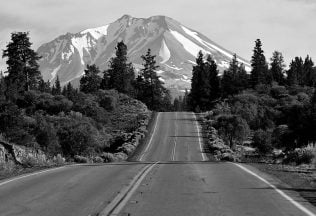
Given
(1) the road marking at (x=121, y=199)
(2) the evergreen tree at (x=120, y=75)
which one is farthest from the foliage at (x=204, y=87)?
(1) the road marking at (x=121, y=199)

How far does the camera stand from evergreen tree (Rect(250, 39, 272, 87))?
402 feet

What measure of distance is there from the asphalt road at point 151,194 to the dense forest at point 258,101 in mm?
36716

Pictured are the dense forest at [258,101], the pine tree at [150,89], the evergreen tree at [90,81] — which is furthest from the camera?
the evergreen tree at [90,81]

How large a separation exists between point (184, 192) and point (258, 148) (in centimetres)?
6024

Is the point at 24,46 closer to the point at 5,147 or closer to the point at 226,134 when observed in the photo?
the point at 226,134

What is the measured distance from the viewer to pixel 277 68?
137 meters

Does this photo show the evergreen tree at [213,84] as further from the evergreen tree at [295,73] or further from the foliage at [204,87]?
the evergreen tree at [295,73]

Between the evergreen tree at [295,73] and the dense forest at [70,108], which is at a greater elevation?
the evergreen tree at [295,73]

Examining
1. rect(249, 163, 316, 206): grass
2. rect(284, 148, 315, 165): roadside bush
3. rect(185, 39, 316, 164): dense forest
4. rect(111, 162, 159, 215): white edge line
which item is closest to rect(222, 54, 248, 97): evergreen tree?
rect(185, 39, 316, 164): dense forest

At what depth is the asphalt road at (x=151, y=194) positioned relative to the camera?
35.7ft

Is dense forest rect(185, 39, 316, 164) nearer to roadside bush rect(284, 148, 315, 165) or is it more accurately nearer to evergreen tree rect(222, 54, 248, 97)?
evergreen tree rect(222, 54, 248, 97)

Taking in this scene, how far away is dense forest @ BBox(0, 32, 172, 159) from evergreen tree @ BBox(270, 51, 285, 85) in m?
29.1

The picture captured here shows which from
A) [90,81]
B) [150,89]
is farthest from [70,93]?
[150,89]

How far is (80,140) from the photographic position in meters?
60.0
